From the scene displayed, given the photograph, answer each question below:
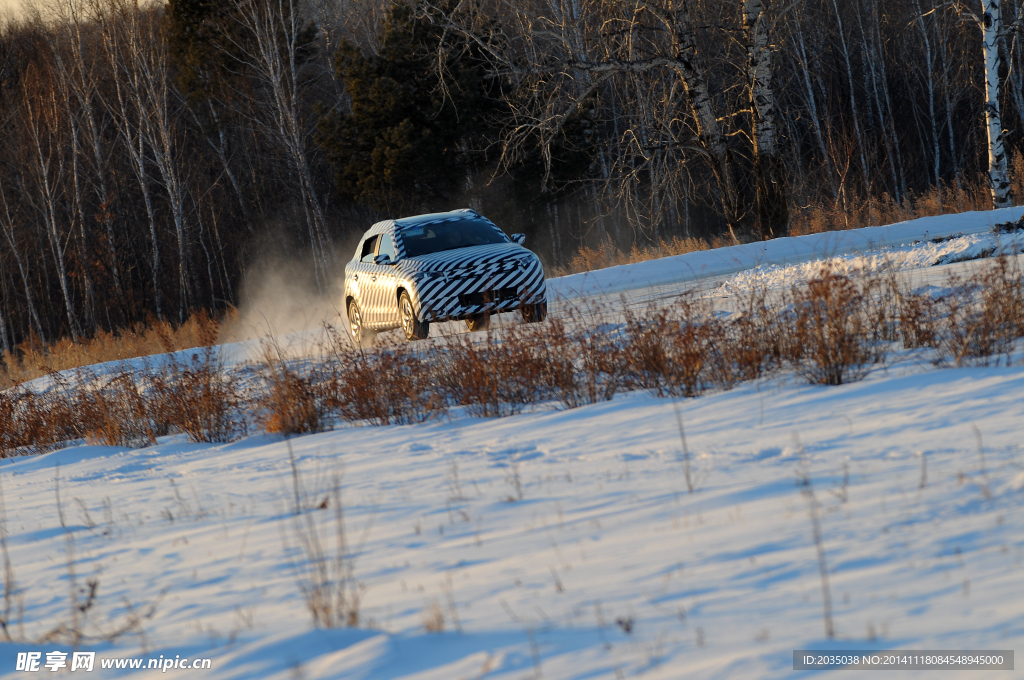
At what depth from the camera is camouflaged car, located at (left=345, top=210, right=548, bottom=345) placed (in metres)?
11.2

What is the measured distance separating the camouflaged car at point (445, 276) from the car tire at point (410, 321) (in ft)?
0.04

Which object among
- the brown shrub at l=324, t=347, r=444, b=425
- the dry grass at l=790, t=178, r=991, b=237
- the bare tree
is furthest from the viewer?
the bare tree

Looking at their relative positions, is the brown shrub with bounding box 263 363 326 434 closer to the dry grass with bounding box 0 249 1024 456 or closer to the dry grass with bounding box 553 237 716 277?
the dry grass with bounding box 0 249 1024 456

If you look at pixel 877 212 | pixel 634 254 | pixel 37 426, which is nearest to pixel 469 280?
pixel 37 426

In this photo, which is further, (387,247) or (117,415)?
(387,247)

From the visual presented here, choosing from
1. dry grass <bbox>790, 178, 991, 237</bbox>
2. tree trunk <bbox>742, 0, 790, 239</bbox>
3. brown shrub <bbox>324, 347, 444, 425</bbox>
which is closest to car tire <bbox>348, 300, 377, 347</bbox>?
brown shrub <bbox>324, 347, 444, 425</bbox>

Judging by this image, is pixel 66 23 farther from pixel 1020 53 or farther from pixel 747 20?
pixel 1020 53

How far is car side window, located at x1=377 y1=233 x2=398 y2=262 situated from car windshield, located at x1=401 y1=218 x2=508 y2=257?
217 mm

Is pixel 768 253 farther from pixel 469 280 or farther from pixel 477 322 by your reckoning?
pixel 469 280

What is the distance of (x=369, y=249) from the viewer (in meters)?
14.0

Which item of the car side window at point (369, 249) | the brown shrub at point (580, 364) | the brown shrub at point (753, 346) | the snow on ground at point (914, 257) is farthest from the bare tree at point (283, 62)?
the brown shrub at point (753, 346)

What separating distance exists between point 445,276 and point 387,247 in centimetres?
189

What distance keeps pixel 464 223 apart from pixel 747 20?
7353mm

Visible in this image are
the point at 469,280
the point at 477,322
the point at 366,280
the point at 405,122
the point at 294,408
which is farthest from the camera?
the point at 405,122
